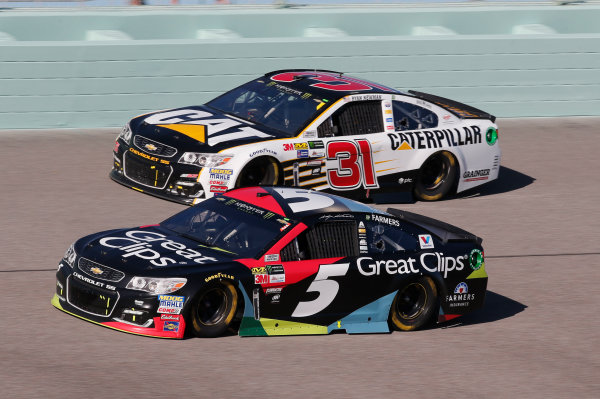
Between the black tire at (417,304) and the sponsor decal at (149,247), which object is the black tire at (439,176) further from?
the sponsor decal at (149,247)

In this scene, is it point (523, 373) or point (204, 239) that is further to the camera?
point (204, 239)

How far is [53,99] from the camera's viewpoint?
15781 mm

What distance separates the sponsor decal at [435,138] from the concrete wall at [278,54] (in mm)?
3713

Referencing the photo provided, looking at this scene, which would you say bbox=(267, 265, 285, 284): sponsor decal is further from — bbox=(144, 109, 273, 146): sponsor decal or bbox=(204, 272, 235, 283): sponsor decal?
bbox=(144, 109, 273, 146): sponsor decal

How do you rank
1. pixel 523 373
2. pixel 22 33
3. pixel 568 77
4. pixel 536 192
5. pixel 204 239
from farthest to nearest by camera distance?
pixel 568 77
pixel 22 33
pixel 536 192
pixel 204 239
pixel 523 373

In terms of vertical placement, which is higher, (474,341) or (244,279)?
(244,279)

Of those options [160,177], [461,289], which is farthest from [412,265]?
[160,177]

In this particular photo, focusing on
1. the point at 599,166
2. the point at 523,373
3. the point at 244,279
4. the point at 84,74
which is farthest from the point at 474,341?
the point at 84,74

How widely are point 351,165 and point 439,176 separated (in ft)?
4.88

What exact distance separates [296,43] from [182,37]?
6.70ft

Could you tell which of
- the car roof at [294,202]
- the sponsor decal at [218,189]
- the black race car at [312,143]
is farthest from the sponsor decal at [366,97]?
the car roof at [294,202]

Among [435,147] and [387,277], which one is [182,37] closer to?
[435,147]

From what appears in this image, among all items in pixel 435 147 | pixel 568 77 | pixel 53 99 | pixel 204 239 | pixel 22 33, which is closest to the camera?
pixel 204 239

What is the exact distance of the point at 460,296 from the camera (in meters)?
9.41
